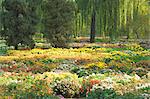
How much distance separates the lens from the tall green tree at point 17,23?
103 feet

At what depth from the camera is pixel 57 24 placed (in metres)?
33.1

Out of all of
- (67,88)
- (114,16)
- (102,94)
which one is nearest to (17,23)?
(114,16)

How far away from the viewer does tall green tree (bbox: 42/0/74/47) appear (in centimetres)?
3288

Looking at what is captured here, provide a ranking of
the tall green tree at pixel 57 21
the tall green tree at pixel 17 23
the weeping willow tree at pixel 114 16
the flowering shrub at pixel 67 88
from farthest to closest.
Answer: the weeping willow tree at pixel 114 16
the tall green tree at pixel 57 21
the tall green tree at pixel 17 23
the flowering shrub at pixel 67 88

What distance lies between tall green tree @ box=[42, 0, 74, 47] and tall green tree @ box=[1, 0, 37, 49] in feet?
4.99

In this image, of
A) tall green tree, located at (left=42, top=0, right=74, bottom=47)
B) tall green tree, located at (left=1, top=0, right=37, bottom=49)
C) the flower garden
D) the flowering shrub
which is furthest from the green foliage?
tall green tree, located at (left=42, top=0, right=74, bottom=47)

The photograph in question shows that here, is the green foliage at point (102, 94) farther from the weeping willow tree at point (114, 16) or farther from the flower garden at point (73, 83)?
the weeping willow tree at point (114, 16)

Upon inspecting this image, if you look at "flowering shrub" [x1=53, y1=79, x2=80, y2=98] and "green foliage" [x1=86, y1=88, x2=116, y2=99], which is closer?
"green foliage" [x1=86, y1=88, x2=116, y2=99]

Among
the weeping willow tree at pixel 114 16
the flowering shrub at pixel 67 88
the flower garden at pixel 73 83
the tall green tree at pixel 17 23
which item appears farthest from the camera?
the weeping willow tree at pixel 114 16

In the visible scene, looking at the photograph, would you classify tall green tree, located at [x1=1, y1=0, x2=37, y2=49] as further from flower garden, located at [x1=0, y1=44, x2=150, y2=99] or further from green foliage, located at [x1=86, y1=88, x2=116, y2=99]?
green foliage, located at [x1=86, y1=88, x2=116, y2=99]

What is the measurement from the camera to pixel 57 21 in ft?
108

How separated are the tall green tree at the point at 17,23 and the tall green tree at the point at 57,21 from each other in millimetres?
1520

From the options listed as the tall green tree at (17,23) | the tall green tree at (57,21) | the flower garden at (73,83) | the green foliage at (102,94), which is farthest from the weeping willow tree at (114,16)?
the green foliage at (102,94)

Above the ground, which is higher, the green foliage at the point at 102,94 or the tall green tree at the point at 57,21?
the tall green tree at the point at 57,21
